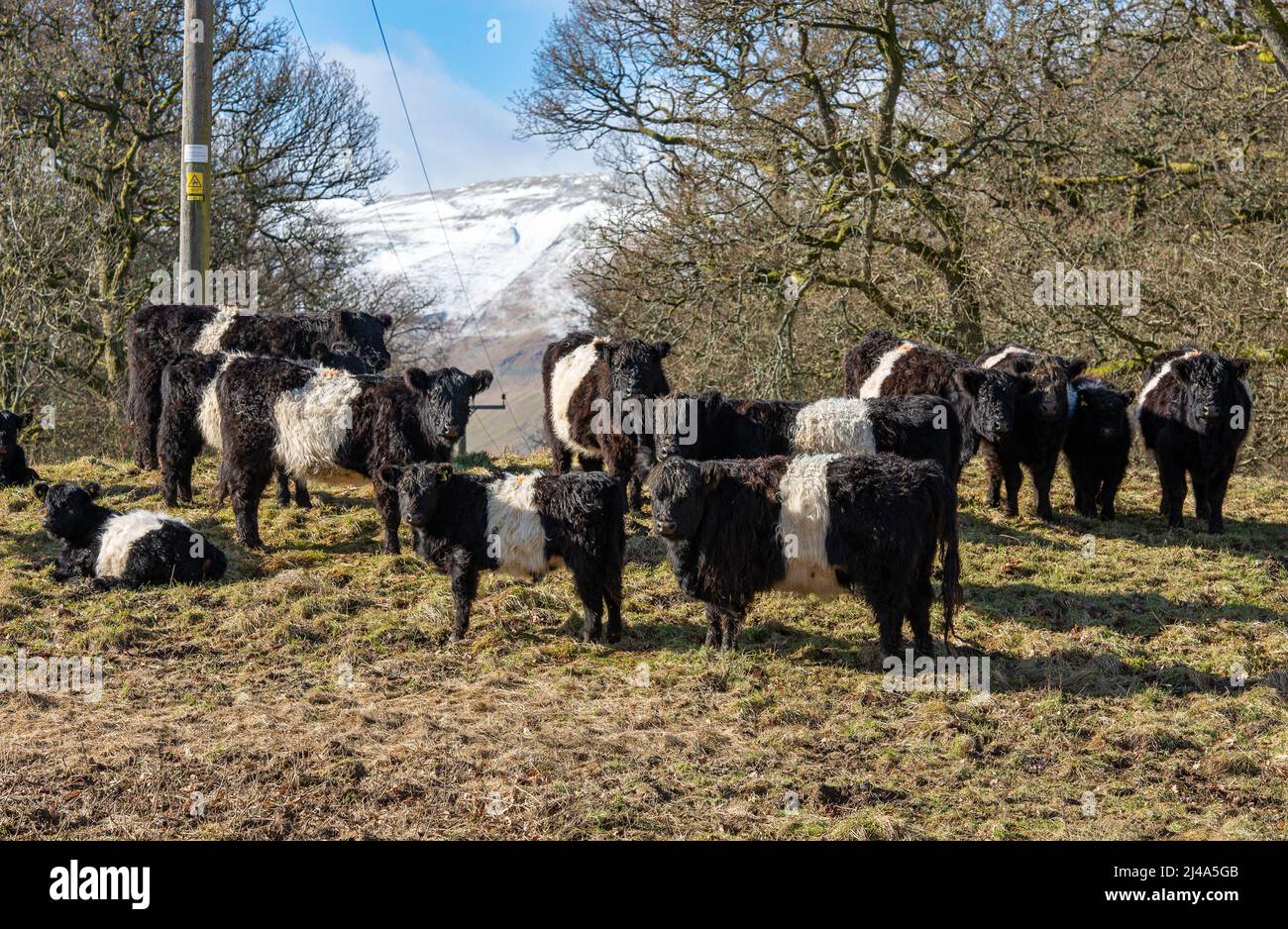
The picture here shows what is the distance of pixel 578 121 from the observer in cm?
1856

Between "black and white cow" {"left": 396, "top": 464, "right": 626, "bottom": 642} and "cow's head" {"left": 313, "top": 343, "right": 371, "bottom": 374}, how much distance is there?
3929 millimetres

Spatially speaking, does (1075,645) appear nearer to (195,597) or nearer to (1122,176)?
(195,597)

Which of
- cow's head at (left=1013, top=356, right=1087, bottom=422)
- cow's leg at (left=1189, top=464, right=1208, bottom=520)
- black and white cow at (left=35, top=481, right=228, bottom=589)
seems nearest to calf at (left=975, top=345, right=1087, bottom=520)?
cow's head at (left=1013, top=356, right=1087, bottom=422)

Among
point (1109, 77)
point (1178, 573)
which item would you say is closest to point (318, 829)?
point (1178, 573)

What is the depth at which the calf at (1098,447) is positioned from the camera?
11.7m

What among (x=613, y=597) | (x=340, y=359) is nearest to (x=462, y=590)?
(x=613, y=597)

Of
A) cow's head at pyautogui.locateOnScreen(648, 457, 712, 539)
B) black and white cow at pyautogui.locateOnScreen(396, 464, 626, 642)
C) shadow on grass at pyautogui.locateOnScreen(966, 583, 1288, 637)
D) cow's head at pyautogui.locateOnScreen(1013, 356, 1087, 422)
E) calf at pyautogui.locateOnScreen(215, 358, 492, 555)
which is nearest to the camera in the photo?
cow's head at pyautogui.locateOnScreen(648, 457, 712, 539)

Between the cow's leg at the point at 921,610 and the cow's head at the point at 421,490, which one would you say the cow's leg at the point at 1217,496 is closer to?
the cow's leg at the point at 921,610

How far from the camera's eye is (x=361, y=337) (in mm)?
13219

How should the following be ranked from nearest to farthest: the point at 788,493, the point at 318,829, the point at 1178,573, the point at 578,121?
the point at 318,829 < the point at 788,493 < the point at 1178,573 < the point at 578,121

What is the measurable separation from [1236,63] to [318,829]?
1474 cm

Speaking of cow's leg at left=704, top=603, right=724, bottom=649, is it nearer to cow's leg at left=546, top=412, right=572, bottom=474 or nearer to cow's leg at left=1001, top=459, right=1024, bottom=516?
cow's leg at left=546, top=412, right=572, bottom=474

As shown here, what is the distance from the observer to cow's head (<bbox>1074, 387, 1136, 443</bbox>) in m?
11.7

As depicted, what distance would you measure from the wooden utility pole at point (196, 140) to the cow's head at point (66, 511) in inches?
173
